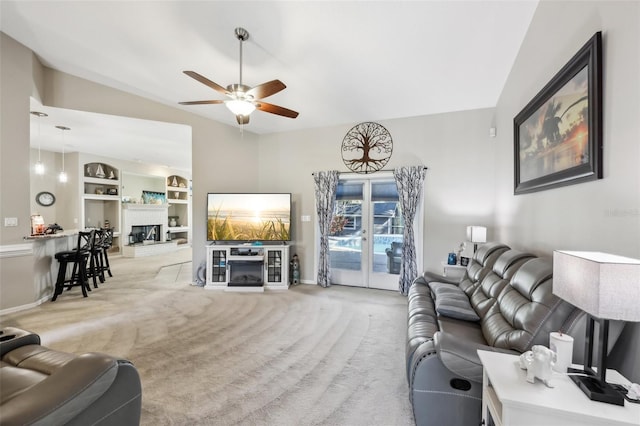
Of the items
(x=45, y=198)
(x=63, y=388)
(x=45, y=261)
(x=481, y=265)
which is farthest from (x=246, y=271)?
(x=45, y=198)

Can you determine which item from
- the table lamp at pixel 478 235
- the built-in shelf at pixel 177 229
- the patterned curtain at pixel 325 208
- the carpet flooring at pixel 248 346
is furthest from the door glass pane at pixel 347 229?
the built-in shelf at pixel 177 229

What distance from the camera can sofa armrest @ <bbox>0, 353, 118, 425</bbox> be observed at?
0.93 meters

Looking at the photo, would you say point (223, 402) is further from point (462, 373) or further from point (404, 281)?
point (404, 281)

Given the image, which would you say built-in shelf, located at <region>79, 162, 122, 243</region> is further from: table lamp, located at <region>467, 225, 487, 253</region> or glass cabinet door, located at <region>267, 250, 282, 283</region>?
table lamp, located at <region>467, 225, 487, 253</region>

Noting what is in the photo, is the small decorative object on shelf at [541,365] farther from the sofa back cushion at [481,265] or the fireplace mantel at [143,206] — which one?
the fireplace mantel at [143,206]

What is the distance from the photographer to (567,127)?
1.95m

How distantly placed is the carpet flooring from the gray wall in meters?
1.62

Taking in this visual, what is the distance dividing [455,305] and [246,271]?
3.65 m

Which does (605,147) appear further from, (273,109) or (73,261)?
(73,261)

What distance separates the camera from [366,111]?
456 centimetres

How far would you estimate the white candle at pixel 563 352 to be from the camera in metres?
1.26

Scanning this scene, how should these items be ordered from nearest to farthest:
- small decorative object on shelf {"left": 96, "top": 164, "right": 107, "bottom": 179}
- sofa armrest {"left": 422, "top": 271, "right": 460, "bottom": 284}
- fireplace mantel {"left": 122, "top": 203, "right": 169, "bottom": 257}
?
sofa armrest {"left": 422, "top": 271, "right": 460, "bottom": 284}
small decorative object on shelf {"left": 96, "top": 164, "right": 107, "bottom": 179}
fireplace mantel {"left": 122, "top": 203, "right": 169, "bottom": 257}

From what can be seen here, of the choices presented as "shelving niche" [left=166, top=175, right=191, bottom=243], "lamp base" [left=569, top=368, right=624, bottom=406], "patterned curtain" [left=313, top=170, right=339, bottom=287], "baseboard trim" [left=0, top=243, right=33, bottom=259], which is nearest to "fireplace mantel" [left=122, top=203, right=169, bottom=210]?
"shelving niche" [left=166, top=175, right=191, bottom=243]

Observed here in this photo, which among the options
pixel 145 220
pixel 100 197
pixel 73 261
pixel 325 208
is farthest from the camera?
pixel 145 220
